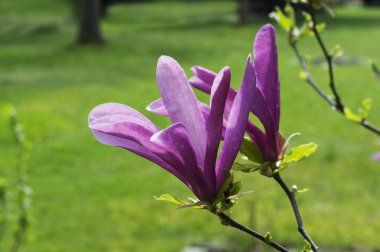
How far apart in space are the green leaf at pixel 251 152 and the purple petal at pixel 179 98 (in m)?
0.14

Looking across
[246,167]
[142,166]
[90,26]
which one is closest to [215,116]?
[246,167]

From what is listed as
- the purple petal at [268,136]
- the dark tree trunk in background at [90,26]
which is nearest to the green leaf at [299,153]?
the purple petal at [268,136]

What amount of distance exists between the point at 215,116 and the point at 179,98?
5cm

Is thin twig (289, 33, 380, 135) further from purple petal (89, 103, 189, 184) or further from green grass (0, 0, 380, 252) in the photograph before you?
green grass (0, 0, 380, 252)

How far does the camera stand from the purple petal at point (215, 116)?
2.53 feet

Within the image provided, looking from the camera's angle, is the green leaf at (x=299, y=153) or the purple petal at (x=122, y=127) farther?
the green leaf at (x=299, y=153)

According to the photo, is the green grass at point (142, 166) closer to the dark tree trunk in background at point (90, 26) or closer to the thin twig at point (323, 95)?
the dark tree trunk in background at point (90, 26)

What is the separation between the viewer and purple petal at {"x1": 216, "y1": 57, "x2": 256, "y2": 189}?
2.52 ft

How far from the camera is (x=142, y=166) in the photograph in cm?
642

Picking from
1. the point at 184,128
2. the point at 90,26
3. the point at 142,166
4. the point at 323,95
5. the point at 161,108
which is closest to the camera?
the point at 184,128

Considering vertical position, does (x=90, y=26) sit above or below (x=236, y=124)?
below

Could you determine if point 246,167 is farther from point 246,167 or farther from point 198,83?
point 198,83

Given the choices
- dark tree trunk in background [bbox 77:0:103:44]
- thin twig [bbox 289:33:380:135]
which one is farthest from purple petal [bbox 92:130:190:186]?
dark tree trunk in background [bbox 77:0:103:44]

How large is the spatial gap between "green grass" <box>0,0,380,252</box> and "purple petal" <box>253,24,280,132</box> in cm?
264
